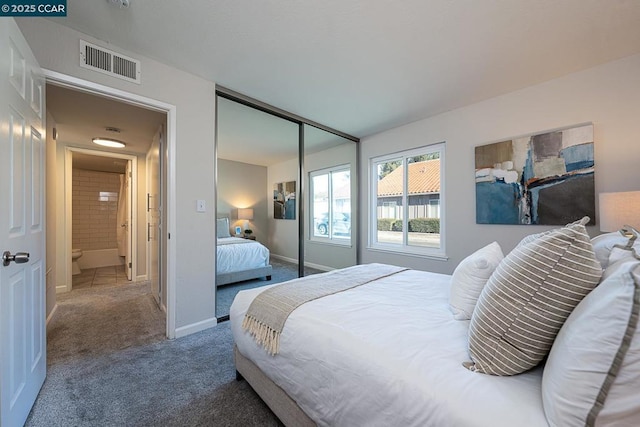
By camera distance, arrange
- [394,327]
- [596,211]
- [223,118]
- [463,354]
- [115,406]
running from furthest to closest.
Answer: [223,118]
[596,211]
[115,406]
[394,327]
[463,354]

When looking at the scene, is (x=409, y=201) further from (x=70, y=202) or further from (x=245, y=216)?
Result: (x=70, y=202)

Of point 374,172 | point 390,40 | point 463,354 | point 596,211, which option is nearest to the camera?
point 463,354

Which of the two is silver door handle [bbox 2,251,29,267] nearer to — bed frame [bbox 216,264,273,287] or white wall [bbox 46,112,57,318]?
white wall [bbox 46,112,57,318]

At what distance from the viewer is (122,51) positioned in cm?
208

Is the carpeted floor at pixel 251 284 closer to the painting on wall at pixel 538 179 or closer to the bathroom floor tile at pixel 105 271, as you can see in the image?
the bathroom floor tile at pixel 105 271

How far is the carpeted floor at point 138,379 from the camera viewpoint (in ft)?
4.72

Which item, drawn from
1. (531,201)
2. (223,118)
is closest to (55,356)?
(223,118)

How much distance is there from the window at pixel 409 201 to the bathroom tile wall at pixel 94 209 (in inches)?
229

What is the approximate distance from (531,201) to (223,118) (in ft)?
12.4

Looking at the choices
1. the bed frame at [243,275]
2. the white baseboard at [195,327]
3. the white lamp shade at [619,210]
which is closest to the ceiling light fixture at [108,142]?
the bed frame at [243,275]

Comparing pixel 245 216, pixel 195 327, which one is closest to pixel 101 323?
pixel 195 327

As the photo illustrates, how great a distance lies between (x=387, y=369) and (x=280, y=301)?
0.72m

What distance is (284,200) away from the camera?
18.5 feet

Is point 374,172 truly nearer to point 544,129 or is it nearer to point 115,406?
point 544,129
